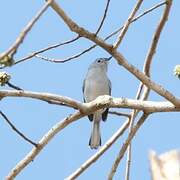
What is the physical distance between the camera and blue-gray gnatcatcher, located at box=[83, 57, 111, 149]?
6.64m

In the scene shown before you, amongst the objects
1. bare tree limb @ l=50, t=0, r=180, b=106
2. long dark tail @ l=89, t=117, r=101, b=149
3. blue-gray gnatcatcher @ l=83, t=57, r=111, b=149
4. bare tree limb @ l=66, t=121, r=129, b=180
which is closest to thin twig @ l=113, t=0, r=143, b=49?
bare tree limb @ l=50, t=0, r=180, b=106

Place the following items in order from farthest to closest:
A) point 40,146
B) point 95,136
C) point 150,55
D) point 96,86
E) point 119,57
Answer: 1. point 96,86
2. point 95,136
3. point 150,55
4. point 40,146
5. point 119,57

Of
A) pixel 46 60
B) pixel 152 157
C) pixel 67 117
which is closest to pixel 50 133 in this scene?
pixel 67 117

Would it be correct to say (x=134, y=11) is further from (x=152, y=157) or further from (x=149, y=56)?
(x=152, y=157)

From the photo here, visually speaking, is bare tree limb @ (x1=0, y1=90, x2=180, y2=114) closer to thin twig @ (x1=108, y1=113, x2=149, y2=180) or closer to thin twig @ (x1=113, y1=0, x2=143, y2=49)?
thin twig @ (x1=108, y1=113, x2=149, y2=180)

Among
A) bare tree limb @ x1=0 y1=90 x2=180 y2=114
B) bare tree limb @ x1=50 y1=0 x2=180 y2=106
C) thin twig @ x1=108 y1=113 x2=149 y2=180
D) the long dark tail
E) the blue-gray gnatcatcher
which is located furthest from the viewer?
the blue-gray gnatcatcher

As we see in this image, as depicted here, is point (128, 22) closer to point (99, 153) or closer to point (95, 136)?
point (99, 153)

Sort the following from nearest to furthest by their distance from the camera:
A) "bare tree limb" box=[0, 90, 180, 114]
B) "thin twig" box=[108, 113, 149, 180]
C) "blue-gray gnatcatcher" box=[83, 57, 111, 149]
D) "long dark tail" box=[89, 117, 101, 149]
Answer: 1. "bare tree limb" box=[0, 90, 180, 114]
2. "thin twig" box=[108, 113, 149, 180]
3. "long dark tail" box=[89, 117, 101, 149]
4. "blue-gray gnatcatcher" box=[83, 57, 111, 149]

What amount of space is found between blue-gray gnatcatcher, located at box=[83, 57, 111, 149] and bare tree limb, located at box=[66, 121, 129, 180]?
2652 millimetres

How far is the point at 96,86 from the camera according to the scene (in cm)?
684

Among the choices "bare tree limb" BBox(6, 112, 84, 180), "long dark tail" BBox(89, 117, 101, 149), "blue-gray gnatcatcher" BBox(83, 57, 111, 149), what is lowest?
"bare tree limb" BBox(6, 112, 84, 180)

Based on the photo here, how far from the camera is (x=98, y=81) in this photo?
6.94 m

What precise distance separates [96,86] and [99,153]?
3.57m

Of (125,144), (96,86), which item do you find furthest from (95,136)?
(125,144)
